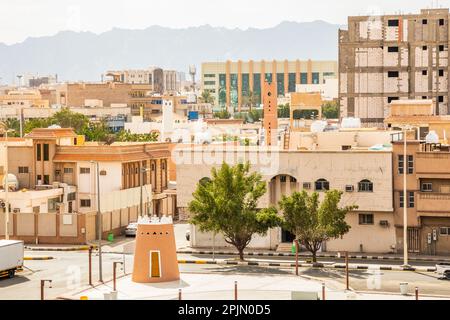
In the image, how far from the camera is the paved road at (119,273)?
44438 millimetres

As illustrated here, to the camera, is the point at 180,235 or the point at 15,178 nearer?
the point at 180,235

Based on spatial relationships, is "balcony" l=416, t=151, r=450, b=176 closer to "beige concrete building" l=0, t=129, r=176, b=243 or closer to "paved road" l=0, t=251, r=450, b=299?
"paved road" l=0, t=251, r=450, b=299

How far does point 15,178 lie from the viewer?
224ft

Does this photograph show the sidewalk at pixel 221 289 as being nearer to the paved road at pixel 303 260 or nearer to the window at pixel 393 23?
the paved road at pixel 303 260

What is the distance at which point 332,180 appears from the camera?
5812 cm

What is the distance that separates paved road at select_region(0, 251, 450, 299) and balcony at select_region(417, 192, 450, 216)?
23.4 ft

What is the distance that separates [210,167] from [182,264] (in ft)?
28.9

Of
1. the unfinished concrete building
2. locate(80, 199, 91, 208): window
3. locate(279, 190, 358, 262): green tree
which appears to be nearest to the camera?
locate(279, 190, 358, 262): green tree

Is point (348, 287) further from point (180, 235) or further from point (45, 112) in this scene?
point (45, 112)

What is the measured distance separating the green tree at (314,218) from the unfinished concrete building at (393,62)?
176ft

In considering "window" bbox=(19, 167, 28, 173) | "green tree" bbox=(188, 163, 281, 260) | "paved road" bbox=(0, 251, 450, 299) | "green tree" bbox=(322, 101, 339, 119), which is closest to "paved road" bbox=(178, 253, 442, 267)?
"green tree" bbox=(188, 163, 281, 260)

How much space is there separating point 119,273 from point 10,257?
513 cm

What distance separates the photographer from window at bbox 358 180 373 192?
189 feet
